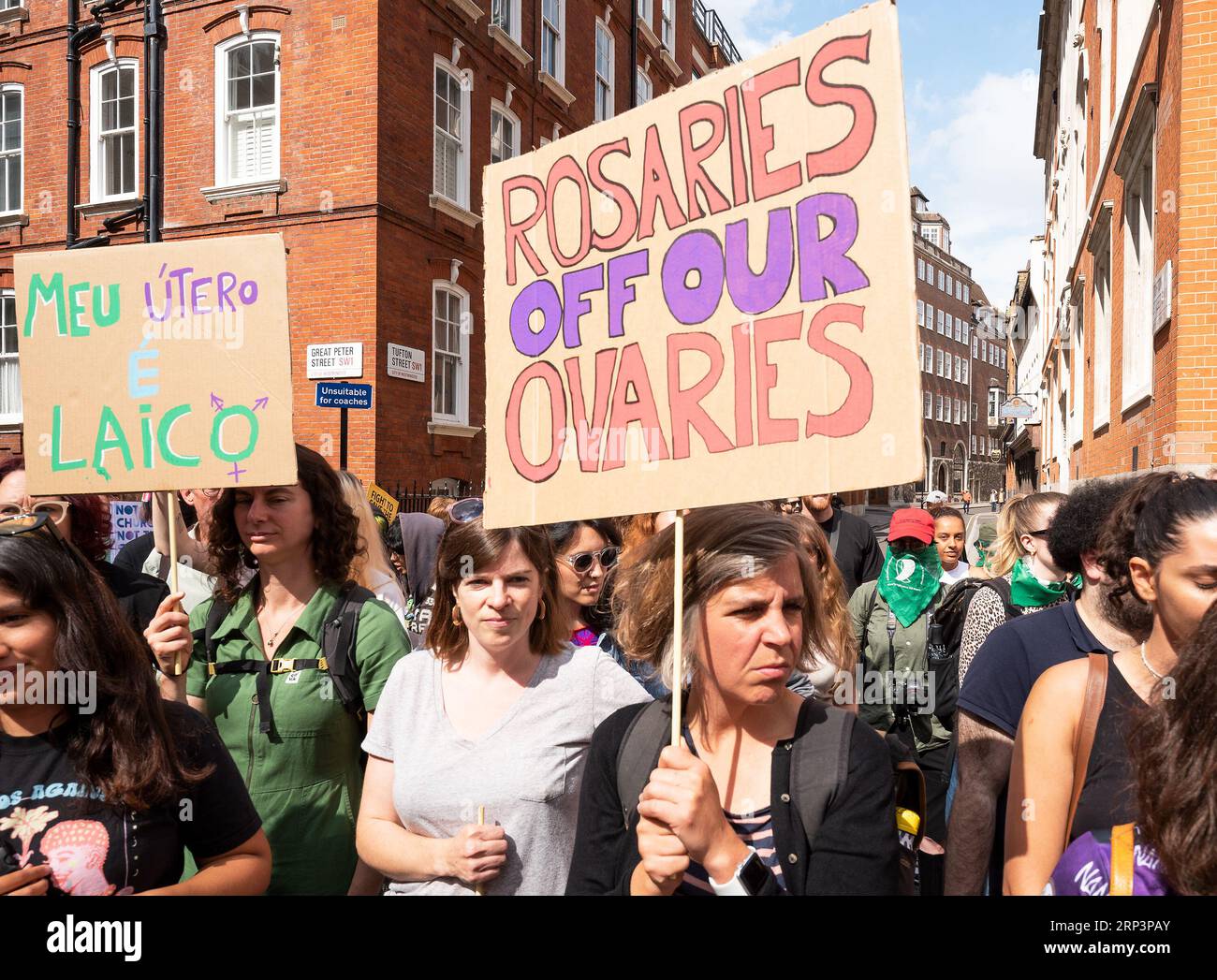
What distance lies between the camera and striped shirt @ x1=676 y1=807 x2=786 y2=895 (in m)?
1.67

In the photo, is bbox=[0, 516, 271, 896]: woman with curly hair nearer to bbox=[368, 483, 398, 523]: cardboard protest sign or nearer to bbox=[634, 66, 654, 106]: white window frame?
bbox=[368, 483, 398, 523]: cardboard protest sign

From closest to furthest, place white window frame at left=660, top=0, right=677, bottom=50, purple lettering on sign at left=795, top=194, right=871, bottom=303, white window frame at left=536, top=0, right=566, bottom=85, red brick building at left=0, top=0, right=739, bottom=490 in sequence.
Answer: purple lettering on sign at left=795, top=194, right=871, bottom=303, red brick building at left=0, top=0, right=739, bottom=490, white window frame at left=536, top=0, right=566, bottom=85, white window frame at left=660, top=0, right=677, bottom=50

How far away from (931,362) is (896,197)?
55.3m

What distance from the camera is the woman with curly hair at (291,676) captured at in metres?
2.50

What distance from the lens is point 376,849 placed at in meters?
2.16

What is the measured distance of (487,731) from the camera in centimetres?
223

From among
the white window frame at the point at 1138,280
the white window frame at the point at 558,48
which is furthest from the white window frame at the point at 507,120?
the white window frame at the point at 1138,280

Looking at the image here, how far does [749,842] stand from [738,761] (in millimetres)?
156

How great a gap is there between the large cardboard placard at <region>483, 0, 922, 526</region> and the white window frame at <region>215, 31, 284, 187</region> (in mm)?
12019

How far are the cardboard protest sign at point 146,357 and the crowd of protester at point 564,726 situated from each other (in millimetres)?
282

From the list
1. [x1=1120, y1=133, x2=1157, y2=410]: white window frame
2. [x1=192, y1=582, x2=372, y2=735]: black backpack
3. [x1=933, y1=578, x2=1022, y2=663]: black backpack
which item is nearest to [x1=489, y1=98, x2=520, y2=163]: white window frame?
[x1=1120, y1=133, x2=1157, y2=410]: white window frame

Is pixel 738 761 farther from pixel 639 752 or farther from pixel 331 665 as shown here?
pixel 331 665

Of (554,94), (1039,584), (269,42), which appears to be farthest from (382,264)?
(1039,584)

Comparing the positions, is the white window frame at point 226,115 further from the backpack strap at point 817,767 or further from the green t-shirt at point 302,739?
the backpack strap at point 817,767
